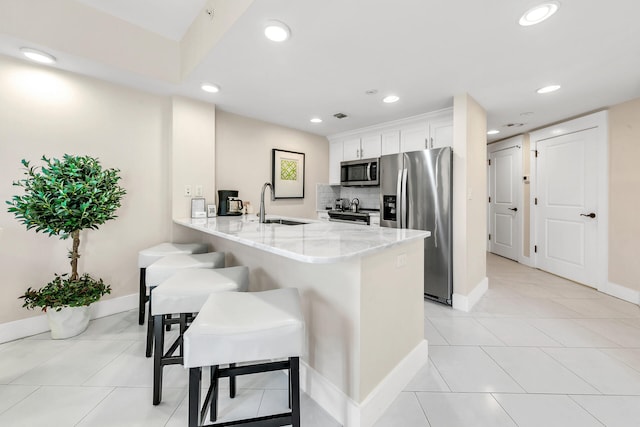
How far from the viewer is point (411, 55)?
6.36 feet

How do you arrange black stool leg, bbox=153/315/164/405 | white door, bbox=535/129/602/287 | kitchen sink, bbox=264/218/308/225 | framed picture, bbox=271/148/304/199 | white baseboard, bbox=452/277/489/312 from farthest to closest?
framed picture, bbox=271/148/304/199 → white door, bbox=535/129/602/287 → white baseboard, bbox=452/277/489/312 → kitchen sink, bbox=264/218/308/225 → black stool leg, bbox=153/315/164/405

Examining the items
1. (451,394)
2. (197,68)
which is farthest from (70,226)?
(451,394)

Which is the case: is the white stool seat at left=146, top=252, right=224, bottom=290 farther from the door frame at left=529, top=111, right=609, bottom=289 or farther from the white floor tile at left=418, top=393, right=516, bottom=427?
the door frame at left=529, top=111, right=609, bottom=289

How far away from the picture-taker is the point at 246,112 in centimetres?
329

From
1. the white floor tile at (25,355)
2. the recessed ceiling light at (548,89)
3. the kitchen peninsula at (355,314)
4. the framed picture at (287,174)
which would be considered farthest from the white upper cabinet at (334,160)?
the white floor tile at (25,355)

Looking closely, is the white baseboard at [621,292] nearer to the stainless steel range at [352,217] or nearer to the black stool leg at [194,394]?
the stainless steel range at [352,217]

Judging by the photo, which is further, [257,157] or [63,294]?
[257,157]

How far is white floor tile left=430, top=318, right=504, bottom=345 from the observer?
6.75 ft

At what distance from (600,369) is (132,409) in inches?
113

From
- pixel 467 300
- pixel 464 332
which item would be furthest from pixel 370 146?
pixel 464 332

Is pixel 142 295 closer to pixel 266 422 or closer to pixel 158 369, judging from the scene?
pixel 158 369

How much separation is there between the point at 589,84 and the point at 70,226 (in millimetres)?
4647

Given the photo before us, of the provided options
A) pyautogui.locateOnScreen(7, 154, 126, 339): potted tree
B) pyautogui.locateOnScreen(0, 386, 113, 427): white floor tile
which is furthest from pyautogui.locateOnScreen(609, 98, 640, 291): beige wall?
pyautogui.locateOnScreen(7, 154, 126, 339): potted tree

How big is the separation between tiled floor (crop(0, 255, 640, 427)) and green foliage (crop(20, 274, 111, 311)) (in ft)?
0.98
